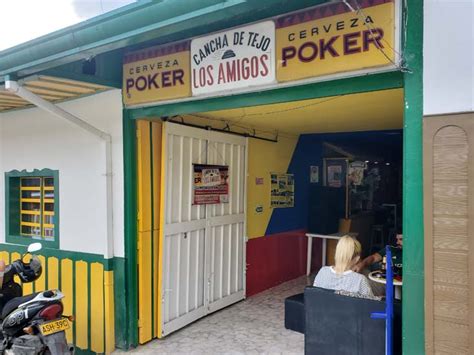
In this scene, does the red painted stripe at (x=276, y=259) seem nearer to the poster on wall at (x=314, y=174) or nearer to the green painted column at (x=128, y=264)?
the poster on wall at (x=314, y=174)

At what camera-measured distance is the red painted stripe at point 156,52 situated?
10.7ft

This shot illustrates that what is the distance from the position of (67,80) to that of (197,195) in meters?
1.71

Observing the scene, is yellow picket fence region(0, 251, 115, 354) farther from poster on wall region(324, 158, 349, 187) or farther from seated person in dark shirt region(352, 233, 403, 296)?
poster on wall region(324, 158, 349, 187)

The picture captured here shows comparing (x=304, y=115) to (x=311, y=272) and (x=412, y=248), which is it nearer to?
(x=412, y=248)

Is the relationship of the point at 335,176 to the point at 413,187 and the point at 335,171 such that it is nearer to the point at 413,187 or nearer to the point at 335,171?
the point at 335,171

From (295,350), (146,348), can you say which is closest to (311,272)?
(295,350)

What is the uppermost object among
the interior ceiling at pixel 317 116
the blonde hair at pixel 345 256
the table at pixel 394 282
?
the interior ceiling at pixel 317 116

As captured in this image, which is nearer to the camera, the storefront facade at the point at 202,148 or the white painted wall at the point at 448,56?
the white painted wall at the point at 448,56

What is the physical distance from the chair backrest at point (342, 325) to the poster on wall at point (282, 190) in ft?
9.18

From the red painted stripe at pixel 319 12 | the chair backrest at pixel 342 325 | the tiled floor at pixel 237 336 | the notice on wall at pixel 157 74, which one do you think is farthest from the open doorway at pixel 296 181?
the chair backrest at pixel 342 325

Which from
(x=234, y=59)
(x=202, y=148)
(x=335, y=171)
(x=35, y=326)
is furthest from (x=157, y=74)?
(x=335, y=171)

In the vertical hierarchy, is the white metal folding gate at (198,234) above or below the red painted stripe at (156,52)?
below

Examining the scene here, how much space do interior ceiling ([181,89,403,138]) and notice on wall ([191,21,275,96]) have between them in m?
0.43

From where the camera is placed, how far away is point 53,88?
12.5 feet
